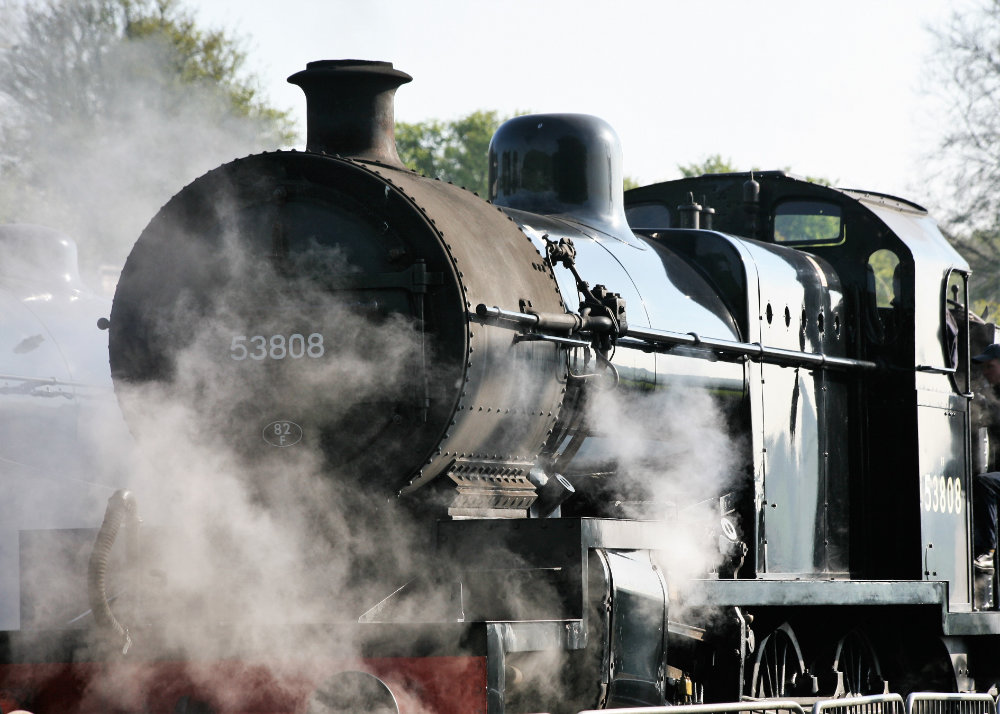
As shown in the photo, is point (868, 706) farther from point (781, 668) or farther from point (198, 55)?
point (198, 55)

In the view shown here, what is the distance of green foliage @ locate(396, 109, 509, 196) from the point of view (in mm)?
42781

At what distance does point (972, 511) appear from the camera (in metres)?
8.55

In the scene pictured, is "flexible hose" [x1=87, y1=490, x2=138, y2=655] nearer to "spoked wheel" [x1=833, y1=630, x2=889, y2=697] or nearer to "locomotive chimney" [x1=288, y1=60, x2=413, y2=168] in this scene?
"locomotive chimney" [x1=288, y1=60, x2=413, y2=168]

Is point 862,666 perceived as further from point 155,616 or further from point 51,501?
point 51,501

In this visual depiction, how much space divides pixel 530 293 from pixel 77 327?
20.8ft

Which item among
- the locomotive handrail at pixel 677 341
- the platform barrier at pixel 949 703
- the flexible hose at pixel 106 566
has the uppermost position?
the locomotive handrail at pixel 677 341

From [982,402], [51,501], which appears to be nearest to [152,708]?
[51,501]

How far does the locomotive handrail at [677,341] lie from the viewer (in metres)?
5.21

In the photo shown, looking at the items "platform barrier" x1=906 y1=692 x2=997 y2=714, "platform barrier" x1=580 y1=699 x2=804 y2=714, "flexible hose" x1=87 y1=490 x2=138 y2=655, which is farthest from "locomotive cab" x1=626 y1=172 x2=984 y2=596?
"flexible hose" x1=87 y1=490 x2=138 y2=655

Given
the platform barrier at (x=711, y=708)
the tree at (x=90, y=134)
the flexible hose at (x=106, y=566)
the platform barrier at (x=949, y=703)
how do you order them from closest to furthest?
the flexible hose at (x=106, y=566) < the platform barrier at (x=711, y=708) < the platform barrier at (x=949, y=703) < the tree at (x=90, y=134)

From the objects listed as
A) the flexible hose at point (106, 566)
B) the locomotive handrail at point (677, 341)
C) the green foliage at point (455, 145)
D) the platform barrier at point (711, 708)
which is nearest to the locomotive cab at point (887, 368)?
the locomotive handrail at point (677, 341)

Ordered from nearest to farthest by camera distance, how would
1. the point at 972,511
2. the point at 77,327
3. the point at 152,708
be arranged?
the point at 152,708
the point at 972,511
the point at 77,327

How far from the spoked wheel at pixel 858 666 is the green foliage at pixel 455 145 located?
35.4 m

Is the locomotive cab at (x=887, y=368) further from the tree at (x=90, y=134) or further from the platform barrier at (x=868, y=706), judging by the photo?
the tree at (x=90, y=134)
